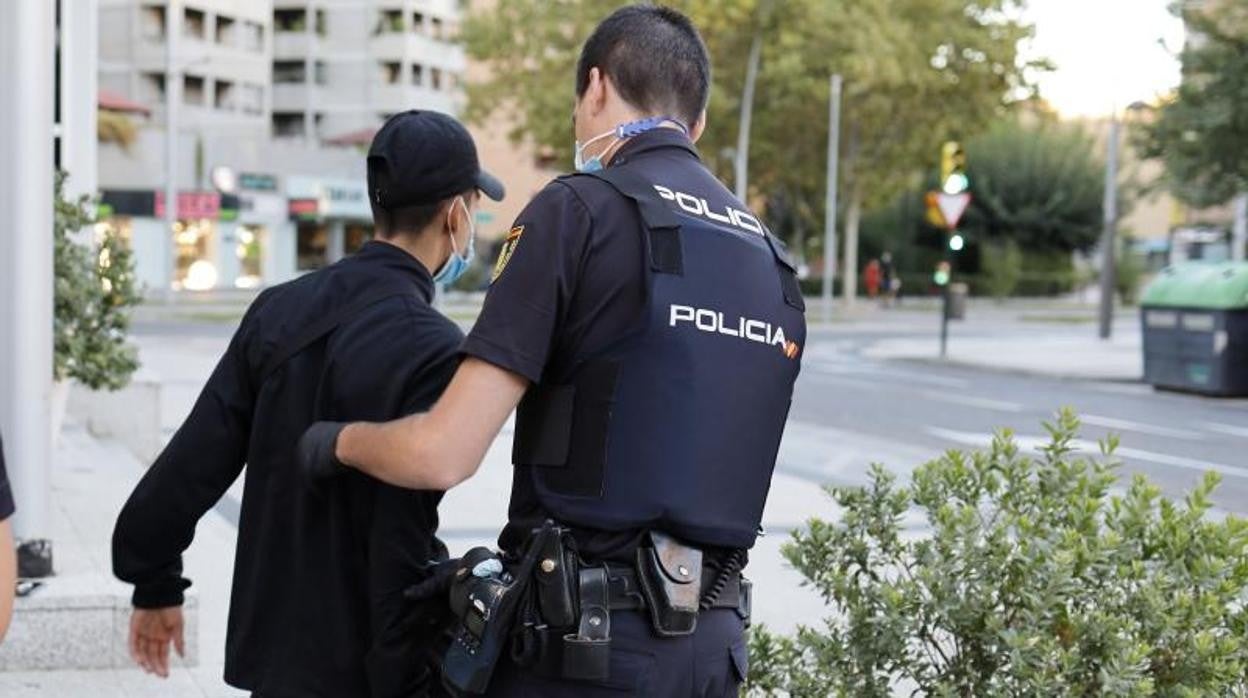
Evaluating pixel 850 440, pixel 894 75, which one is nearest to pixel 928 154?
pixel 894 75

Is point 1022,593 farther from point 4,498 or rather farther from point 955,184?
point 955,184

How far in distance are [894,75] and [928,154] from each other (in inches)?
265

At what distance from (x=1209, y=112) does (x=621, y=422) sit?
2165cm

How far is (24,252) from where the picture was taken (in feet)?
19.1

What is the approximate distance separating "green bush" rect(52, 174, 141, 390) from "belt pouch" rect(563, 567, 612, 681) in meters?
6.41

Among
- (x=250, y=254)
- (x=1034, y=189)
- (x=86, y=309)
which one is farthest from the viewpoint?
(x=1034, y=189)

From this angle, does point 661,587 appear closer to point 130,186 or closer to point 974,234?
point 130,186

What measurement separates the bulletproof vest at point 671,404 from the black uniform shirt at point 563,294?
21 millimetres

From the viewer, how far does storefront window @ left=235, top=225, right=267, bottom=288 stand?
196ft

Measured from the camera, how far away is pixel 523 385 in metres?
2.54

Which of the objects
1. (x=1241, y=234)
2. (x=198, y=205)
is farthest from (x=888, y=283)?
(x=198, y=205)

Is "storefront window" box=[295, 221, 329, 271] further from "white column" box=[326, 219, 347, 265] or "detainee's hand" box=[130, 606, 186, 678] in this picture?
"detainee's hand" box=[130, 606, 186, 678]

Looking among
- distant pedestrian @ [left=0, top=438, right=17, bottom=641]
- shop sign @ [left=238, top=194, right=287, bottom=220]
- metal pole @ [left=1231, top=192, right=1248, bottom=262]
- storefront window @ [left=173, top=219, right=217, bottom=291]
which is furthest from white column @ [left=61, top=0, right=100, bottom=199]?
shop sign @ [left=238, top=194, right=287, bottom=220]

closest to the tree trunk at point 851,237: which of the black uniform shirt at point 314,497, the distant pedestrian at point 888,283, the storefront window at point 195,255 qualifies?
the distant pedestrian at point 888,283
